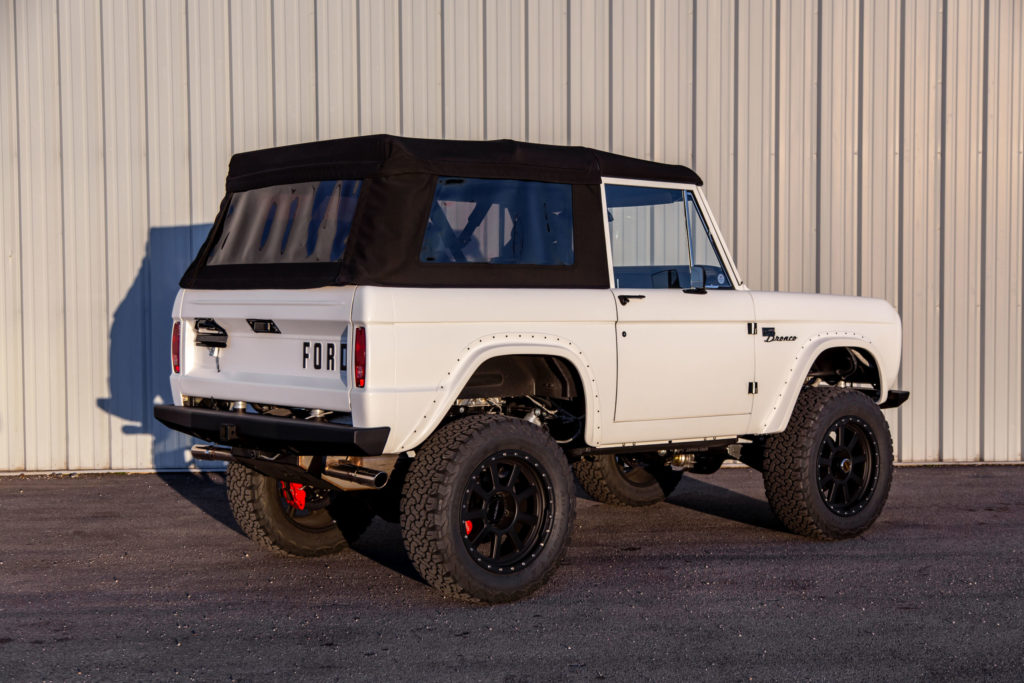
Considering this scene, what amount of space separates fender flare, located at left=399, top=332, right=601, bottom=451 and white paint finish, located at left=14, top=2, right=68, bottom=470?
5.52 metres

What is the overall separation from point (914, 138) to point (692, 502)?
414cm

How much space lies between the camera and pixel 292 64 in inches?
401

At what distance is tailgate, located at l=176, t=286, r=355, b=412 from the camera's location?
5.41 metres

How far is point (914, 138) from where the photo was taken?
10609 millimetres

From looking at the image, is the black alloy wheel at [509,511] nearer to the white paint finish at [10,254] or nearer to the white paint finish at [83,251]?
the white paint finish at [83,251]

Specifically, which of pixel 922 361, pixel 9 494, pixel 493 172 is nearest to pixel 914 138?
pixel 922 361

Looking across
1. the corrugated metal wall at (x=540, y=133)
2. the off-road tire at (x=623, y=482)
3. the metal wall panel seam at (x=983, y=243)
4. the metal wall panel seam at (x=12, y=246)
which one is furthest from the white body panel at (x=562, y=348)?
A: the metal wall panel seam at (x=12, y=246)

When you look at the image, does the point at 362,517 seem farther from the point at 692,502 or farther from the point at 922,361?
the point at 922,361

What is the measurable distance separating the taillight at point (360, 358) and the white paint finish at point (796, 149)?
6002 mm

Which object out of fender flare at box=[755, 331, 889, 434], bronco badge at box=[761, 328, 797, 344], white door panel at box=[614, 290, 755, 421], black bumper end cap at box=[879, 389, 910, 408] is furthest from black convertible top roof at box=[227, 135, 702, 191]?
black bumper end cap at box=[879, 389, 910, 408]

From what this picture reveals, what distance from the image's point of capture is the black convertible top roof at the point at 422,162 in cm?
567

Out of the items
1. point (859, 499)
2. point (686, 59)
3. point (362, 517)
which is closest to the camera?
point (362, 517)

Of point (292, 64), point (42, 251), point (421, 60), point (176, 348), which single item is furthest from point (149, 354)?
point (176, 348)

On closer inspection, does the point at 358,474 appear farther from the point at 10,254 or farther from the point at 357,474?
the point at 10,254
